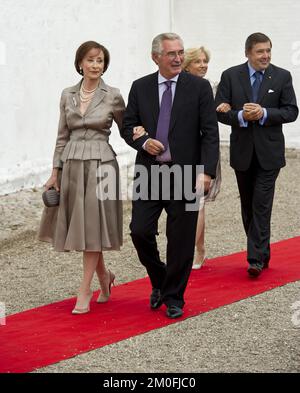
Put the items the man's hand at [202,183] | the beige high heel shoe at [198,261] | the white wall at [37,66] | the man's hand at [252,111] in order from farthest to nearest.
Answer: the white wall at [37,66], the beige high heel shoe at [198,261], the man's hand at [252,111], the man's hand at [202,183]

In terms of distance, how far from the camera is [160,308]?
26.2 ft

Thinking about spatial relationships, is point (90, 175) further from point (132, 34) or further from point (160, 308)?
point (132, 34)

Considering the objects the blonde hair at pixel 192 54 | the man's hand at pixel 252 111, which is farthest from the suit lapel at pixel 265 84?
the blonde hair at pixel 192 54

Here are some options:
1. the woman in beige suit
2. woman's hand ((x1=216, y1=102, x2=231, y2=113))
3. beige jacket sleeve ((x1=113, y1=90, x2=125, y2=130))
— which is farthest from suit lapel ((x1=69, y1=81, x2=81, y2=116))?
woman's hand ((x1=216, y1=102, x2=231, y2=113))

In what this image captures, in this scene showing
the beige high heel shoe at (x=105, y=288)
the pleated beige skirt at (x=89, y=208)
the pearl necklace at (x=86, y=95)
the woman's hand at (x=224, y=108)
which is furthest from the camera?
the woman's hand at (x=224, y=108)

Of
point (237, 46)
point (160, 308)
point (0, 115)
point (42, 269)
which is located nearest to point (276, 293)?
point (160, 308)

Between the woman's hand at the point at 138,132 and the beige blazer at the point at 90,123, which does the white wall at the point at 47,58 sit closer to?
the beige blazer at the point at 90,123

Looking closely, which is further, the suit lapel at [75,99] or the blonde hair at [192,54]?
the blonde hair at [192,54]

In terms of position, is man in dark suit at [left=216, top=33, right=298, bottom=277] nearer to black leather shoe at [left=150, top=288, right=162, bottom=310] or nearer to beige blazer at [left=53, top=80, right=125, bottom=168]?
black leather shoe at [left=150, top=288, right=162, bottom=310]

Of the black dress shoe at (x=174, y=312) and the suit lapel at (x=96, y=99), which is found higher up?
the suit lapel at (x=96, y=99)

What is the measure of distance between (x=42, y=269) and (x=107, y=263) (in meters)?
0.60

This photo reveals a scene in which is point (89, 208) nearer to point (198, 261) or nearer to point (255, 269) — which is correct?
point (255, 269)

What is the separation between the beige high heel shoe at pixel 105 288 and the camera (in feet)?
26.9

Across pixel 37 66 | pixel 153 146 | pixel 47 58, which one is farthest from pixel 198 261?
pixel 47 58
